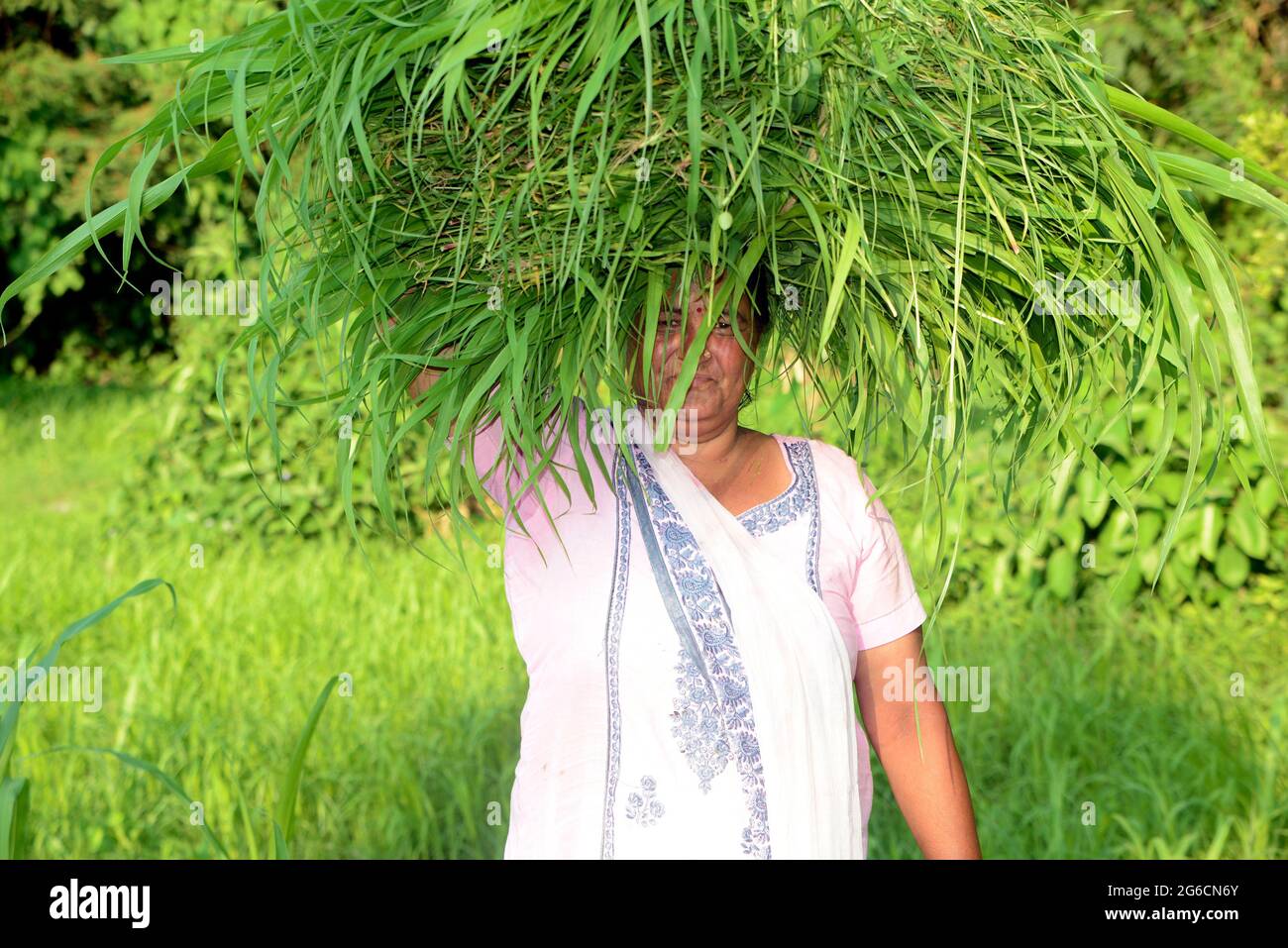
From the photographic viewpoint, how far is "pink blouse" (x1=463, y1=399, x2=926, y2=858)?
1382 millimetres

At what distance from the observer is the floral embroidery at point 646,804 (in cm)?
137

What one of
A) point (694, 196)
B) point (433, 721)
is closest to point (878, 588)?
point (694, 196)

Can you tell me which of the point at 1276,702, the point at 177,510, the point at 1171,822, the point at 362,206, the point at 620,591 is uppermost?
the point at 177,510

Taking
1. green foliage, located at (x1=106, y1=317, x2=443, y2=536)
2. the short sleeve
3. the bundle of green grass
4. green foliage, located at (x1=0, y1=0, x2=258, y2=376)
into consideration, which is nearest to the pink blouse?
the short sleeve

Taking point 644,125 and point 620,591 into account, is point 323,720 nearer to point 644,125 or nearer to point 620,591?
point 620,591

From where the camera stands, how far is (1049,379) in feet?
4.33

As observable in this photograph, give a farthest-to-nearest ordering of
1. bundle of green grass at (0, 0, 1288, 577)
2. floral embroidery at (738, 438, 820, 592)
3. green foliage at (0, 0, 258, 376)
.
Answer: green foliage at (0, 0, 258, 376), floral embroidery at (738, 438, 820, 592), bundle of green grass at (0, 0, 1288, 577)

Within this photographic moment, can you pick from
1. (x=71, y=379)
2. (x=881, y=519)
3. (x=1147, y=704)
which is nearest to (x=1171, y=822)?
(x=1147, y=704)

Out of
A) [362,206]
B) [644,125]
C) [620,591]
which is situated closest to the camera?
[644,125]

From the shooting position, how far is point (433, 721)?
124 inches

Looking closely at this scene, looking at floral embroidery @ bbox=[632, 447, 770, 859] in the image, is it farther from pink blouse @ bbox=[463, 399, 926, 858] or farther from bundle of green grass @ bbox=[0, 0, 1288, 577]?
bundle of green grass @ bbox=[0, 0, 1288, 577]

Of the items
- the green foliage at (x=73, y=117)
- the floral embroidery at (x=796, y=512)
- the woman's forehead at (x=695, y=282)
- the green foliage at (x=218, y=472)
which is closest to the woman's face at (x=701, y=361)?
the woman's forehead at (x=695, y=282)

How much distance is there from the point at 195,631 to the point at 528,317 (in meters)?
2.86

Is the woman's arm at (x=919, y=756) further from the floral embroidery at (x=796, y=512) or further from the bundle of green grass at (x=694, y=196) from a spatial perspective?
the bundle of green grass at (x=694, y=196)
